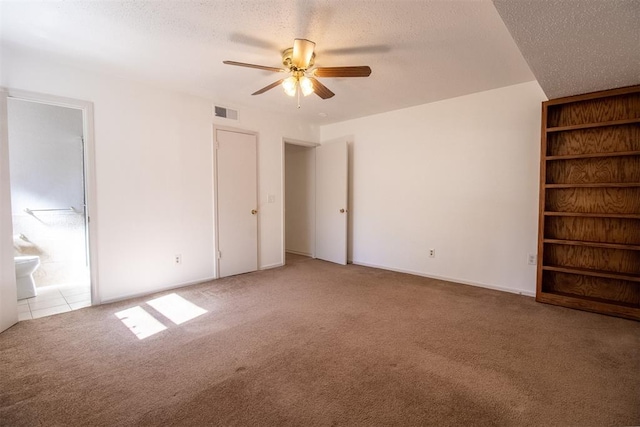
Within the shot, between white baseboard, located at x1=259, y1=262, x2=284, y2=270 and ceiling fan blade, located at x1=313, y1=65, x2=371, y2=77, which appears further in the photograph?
white baseboard, located at x1=259, y1=262, x2=284, y2=270

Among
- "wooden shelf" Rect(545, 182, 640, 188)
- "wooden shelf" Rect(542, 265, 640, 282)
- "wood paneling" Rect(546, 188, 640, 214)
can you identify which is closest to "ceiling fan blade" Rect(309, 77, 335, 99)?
"wooden shelf" Rect(545, 182, 640, 188)

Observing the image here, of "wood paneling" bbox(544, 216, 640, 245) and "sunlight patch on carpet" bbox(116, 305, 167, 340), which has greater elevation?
"wood paneling" bbox(544, 216, 640, 245)

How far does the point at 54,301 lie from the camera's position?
10.7ft

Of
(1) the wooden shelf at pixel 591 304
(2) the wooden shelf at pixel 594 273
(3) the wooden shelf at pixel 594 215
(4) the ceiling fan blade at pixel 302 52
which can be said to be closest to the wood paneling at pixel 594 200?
(3) the wooden shelf at pixel 594 215

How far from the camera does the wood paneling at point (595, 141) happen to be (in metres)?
2.81

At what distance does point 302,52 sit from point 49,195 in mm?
A: 4079

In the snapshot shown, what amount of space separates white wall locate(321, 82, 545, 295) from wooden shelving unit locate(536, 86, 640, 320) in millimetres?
204

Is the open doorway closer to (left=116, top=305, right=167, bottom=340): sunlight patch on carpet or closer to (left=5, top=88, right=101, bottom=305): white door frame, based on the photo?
(left=116, top=305, right=167, bottom=340): sunlight patch on carpet

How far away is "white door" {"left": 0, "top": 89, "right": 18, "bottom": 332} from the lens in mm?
2488

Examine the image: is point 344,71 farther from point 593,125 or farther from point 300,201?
point 300,201

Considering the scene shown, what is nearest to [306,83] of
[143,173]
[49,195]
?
[143,173]

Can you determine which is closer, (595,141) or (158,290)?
(595,141)

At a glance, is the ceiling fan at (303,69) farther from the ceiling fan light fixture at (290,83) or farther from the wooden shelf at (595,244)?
the wooden shelf at (595,244)

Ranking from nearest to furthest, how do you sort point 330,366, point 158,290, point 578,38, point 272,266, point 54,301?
point 578,38, point 330,366, point 54,301, point 158,290, point 272,266
